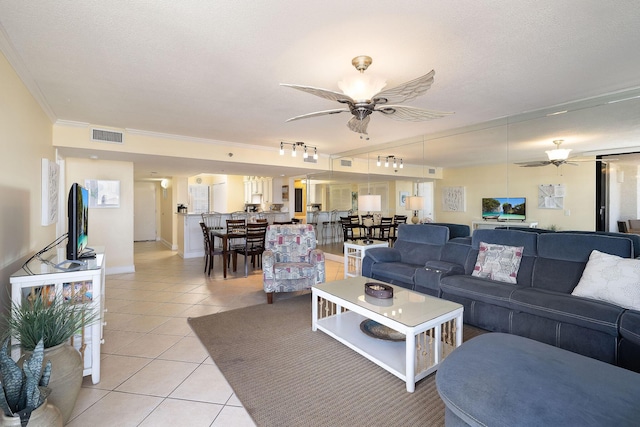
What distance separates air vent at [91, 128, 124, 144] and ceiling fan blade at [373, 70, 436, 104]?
413cm

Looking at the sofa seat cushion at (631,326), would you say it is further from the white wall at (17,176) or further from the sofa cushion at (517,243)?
the white wall at (17,176)

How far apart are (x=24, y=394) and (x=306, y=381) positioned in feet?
4.97

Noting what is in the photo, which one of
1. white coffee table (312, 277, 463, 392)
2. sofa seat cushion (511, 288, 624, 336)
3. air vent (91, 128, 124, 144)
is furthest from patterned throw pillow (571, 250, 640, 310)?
air vent (91, 128, 124, 144)

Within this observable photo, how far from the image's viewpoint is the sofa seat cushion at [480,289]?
2.78 metres

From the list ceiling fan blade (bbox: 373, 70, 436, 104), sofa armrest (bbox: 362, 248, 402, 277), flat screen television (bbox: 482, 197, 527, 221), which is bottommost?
sofa armrest (bbox: 362, 248, 402, 277)

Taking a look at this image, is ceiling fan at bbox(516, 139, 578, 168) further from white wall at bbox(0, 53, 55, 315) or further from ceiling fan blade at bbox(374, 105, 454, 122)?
white wall at bbox(0, 53, 55, 315)

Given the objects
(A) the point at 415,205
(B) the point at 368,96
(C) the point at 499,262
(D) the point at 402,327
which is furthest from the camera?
(A) the point at 415,205

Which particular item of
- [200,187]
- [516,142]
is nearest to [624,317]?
[516,142]

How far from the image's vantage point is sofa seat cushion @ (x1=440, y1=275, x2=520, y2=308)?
278cm

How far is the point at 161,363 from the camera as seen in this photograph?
7.82 ft

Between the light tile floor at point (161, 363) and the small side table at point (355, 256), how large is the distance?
1.21 m

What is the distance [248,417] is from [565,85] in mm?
4063

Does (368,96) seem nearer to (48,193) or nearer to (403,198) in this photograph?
(403,198)

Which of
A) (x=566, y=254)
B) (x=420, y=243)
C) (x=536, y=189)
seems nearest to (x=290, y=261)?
(x=420, y=243)
